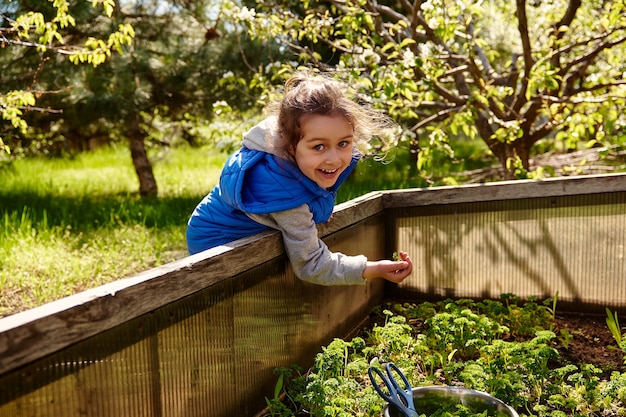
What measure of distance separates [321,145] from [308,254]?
1.26ft

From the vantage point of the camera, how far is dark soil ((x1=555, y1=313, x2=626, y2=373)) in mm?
2822

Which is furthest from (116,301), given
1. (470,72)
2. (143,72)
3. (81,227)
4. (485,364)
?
(143,72)

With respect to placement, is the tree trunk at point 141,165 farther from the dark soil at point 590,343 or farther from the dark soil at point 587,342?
the dark soil at point 590,343

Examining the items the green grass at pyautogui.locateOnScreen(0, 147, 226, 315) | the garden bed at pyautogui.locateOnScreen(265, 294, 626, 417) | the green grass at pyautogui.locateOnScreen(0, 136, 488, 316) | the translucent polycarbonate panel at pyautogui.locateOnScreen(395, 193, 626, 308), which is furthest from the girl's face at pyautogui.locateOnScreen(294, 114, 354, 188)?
the green grass at pyautogui.locateOnScreen(0, 147, 226, 315)

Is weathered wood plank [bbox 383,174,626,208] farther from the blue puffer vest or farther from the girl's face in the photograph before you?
the girl's face

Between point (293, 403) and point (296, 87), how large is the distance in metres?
1.09

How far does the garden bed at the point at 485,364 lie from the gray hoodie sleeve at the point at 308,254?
25 centimetres

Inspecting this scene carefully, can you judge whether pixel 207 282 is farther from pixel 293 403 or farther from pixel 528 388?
pixel 528 388

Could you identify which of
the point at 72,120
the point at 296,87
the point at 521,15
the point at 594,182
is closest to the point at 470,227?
the point at 594,182

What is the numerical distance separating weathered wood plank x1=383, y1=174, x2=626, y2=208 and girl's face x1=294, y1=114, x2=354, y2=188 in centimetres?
125

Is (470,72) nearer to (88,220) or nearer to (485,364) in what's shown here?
(485,364)

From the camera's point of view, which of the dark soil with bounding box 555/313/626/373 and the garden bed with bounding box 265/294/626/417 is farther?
the dark soil with bounding box 555/313/626/373

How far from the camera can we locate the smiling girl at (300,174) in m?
2.38

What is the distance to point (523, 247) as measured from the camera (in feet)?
11.5
